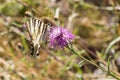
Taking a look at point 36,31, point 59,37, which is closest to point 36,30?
point 36,31

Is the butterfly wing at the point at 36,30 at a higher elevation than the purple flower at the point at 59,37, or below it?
higher

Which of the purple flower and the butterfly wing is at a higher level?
the butterfly wing

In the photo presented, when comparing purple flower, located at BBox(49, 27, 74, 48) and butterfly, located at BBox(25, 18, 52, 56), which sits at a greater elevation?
butterfly, located at BBox(25, 18, 52, 56)

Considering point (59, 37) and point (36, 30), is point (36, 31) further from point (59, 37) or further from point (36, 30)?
point (59, 37)

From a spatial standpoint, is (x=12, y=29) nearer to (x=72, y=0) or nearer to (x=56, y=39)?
(x=72, y=0)

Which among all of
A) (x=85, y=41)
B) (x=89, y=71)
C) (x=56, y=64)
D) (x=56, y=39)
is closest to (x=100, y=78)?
(x=89, y=71)

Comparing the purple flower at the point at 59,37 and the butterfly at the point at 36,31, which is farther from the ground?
the butterfly at the point at 36,31

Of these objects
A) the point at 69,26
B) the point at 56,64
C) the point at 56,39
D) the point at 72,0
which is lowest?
the point at 56,64

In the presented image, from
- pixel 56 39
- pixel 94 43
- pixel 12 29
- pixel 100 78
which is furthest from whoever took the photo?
pixel 94 43
